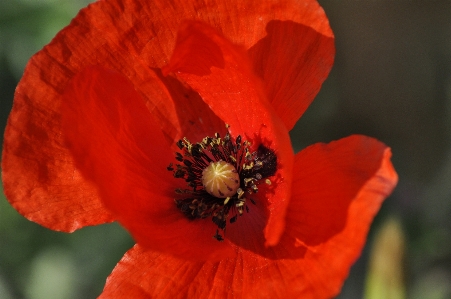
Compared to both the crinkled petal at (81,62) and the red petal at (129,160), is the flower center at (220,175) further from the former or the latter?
the crinkled petal at (81,62)

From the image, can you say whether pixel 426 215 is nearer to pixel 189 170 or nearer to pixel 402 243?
pixel 402 243

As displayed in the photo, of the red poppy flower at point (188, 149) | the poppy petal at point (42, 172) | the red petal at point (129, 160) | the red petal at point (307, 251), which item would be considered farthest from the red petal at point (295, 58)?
the poppy petal at point (42, 172)

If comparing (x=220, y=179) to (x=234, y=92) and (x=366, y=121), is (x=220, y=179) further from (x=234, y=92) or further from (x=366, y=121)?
(x=366, y=121)

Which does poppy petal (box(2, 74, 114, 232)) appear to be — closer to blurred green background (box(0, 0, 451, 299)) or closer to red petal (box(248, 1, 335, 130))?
red petal (box(248, 1, 335, 130))

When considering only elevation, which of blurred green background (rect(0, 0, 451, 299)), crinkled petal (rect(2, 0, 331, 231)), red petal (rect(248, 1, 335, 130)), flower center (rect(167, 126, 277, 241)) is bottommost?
blurred green background (rect(0, 0, 451, 299))

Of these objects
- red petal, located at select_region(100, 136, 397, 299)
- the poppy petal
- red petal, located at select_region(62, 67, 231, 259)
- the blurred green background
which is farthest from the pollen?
the blurred green background

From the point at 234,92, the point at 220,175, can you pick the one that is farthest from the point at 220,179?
the point at 234,92
